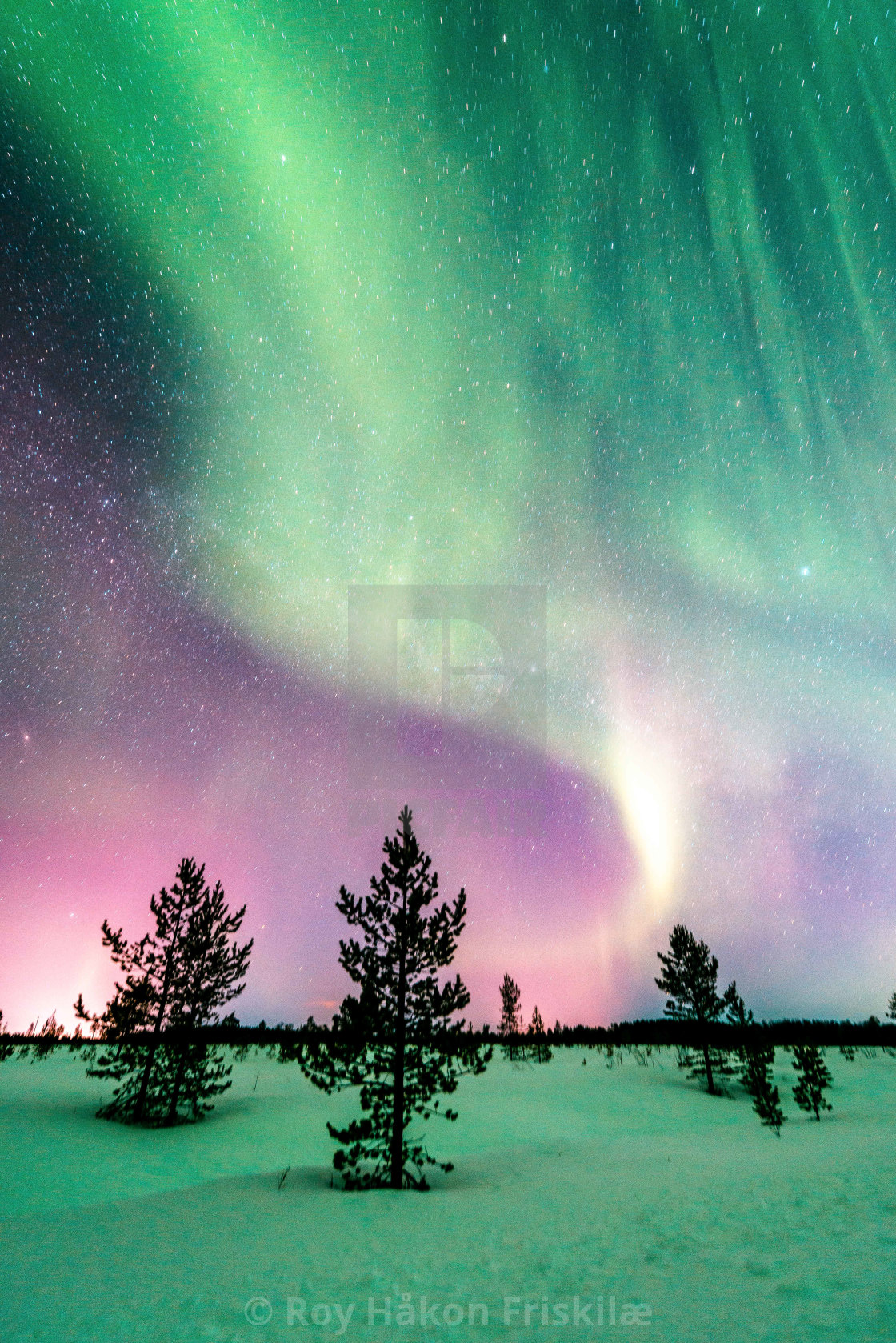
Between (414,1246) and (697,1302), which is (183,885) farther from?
(697,1302)

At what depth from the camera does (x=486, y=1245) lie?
7344mm

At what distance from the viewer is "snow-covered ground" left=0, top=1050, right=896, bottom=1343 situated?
522 centimetres

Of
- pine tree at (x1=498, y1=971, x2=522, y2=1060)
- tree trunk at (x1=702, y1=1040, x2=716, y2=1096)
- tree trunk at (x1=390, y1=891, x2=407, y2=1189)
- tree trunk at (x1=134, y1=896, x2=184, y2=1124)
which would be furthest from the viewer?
pine tree at (x1=498, y1=971, x2=522, y2=1060)

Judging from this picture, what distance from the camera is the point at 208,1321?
5406mm

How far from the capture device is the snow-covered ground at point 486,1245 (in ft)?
17.1

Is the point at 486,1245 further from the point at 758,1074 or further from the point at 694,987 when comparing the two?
the point at 694,987

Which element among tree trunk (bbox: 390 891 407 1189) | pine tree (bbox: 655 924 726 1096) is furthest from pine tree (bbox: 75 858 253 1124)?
pine tree (bbox: 655 924 726 1096)

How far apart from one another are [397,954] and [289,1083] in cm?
1698

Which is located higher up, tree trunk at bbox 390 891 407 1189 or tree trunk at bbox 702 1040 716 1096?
tree trunk at bbox 390 891 407 1189

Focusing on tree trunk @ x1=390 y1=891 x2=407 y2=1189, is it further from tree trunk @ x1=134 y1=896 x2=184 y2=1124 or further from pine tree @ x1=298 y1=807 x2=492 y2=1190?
tree trunk @ x1=134 y1=896 x2=184 y2=1124

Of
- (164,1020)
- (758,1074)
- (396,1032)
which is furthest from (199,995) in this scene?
(758,1074)

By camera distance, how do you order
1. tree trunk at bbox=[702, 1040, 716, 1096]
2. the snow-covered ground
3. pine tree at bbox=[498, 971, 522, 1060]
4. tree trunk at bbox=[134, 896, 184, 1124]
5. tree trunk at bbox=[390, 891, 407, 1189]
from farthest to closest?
1. pine tree at bbox=[498, 971, 522, 1060]
2. tree trunk at bbox=[702, 1040, 716, 1096]
3. tree trunk at bbox=[134, 896, 184, 1124]
4. tree trunk at bbox=[390, 891, 407, 1189]
5. the snow-covered ground

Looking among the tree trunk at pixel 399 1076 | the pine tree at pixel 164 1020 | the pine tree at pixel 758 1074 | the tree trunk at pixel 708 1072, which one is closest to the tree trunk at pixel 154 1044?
the pine tree at pixel 164 1020

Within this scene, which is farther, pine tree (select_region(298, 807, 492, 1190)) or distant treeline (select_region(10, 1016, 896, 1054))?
distant treeline (select_region(10, 1016, 896, 1054))
